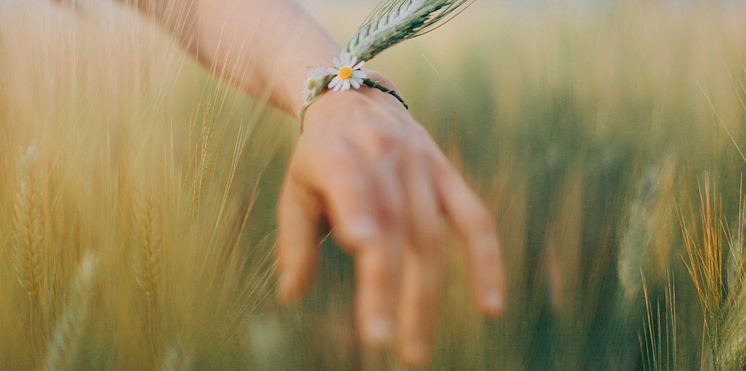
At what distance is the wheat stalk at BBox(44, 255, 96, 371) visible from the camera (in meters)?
0.54

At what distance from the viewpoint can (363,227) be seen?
0.31 m

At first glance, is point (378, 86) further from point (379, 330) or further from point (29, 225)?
point (29, 225)

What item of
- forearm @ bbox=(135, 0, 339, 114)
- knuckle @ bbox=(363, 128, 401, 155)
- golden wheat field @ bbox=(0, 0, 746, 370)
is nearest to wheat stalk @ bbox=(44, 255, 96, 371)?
golden wheat field @ bbox=(0, 0, 746, 370)

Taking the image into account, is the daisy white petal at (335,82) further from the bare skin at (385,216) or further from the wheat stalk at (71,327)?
the wheat stalk at (71,327)

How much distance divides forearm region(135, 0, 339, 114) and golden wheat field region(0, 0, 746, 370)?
0.02m

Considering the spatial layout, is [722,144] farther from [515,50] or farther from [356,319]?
[356,319]

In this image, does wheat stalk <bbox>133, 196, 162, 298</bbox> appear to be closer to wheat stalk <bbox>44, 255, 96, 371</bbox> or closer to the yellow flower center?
wheat stalk <bbox>44, 255, 96, 371</bbox>

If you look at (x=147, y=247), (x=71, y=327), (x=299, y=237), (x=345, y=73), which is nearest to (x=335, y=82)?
(x=345, y=73)

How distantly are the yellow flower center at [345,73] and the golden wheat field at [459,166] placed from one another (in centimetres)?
15

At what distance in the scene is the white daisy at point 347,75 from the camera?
44 cm

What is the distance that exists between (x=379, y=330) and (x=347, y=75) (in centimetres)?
21

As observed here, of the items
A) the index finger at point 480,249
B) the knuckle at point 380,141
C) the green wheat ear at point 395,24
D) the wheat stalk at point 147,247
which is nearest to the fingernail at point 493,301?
the index finger at point 480,249

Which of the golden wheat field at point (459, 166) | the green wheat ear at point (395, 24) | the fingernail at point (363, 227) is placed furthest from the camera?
the golden wheat field at point (459, 166)

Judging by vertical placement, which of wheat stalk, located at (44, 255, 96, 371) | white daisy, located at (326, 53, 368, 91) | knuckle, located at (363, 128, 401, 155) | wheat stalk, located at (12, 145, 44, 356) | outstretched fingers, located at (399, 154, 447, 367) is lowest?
wheat stalk, located at (44, 255, 96, 371)
